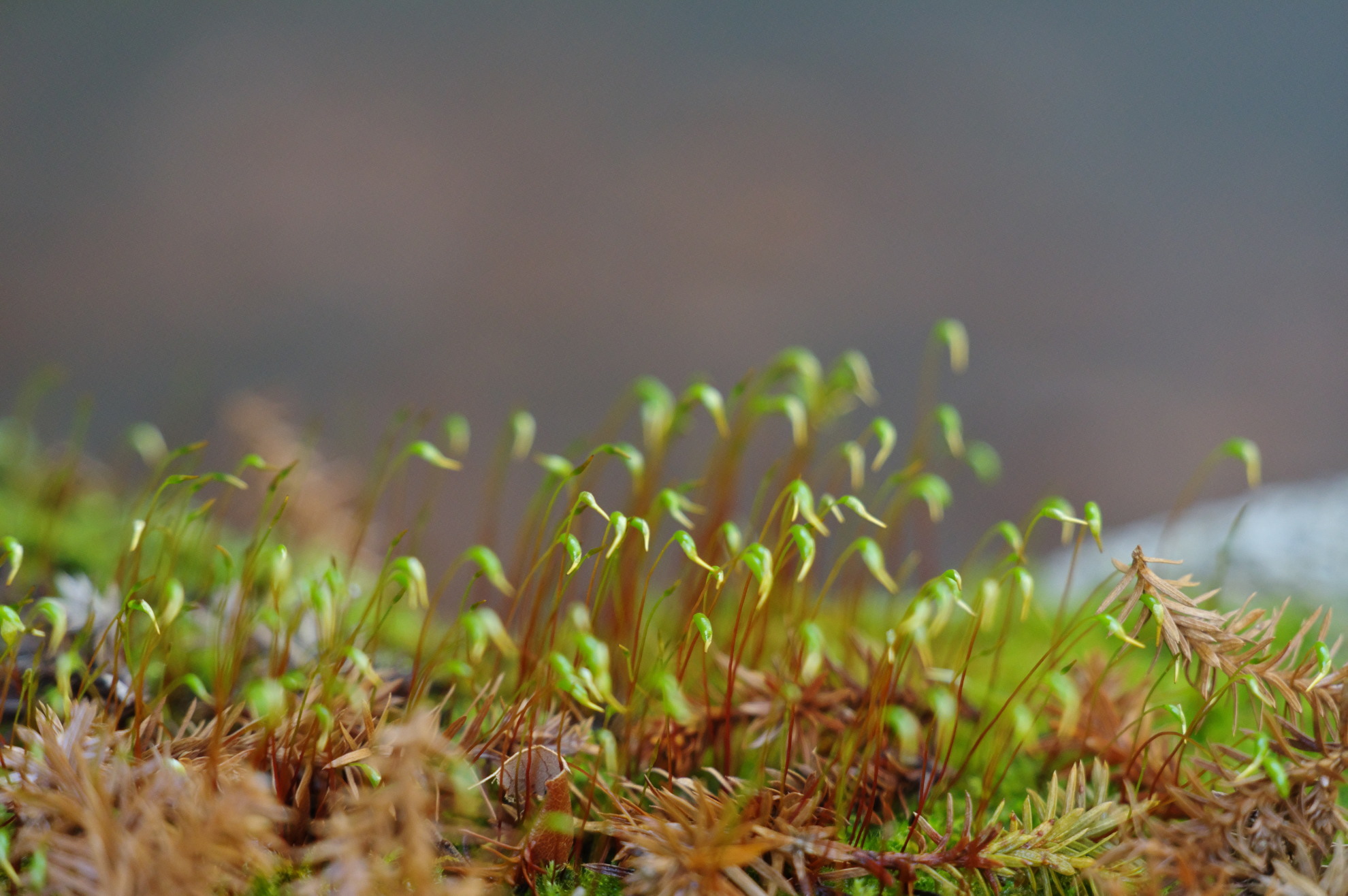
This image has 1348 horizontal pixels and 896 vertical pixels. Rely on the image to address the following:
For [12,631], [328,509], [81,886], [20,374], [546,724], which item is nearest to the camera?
[81,886]

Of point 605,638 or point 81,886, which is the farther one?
point 605,638

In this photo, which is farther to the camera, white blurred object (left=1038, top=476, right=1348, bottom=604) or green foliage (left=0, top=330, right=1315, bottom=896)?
white blurred object (left=1038, top=476, right=1348, bottom=604)

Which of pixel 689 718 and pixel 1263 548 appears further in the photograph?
pixel 1263 548

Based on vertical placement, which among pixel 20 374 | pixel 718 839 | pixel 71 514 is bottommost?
pixel 20 374

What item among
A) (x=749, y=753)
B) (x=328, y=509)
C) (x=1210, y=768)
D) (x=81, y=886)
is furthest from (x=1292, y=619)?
(x=328, y=509)

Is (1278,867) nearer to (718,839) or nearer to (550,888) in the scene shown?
(718,839)

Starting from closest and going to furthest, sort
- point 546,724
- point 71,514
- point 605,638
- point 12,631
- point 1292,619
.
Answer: point 12,631 < point 546,724 < point 605,638 < point 1292,619 < point 71,514

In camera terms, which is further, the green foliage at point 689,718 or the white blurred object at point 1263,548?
the white blurred object at point 1263,548

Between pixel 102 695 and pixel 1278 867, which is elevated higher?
pixel 1278 867
